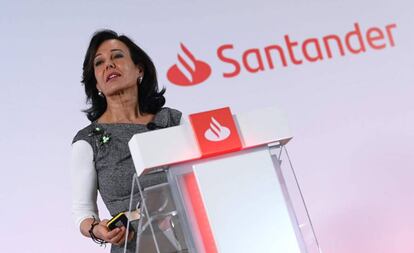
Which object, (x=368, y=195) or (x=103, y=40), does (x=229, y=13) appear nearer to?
(x=368, y=195)

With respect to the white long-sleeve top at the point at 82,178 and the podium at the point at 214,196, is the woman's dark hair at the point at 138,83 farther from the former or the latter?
the podium at the point at 214,196

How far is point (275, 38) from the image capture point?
11.3ft

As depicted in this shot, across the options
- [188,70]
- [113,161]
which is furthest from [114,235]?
[188,70]

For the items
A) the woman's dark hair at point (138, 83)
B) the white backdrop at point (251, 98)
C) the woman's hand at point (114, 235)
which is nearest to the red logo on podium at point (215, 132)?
the woman's hand at point (114, 235)

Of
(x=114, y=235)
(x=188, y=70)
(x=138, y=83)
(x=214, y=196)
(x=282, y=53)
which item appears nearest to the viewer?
(x=214, y=196)

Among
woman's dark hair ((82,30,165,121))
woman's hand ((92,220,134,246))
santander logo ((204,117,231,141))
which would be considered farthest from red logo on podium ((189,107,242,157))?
woman's dark hair ((82,30,165,121))

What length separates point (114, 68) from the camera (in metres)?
1.94

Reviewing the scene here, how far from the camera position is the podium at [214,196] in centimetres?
143

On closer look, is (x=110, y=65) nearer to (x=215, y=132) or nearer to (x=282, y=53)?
(x=215, y=132)

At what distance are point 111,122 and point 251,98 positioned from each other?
1.46 m

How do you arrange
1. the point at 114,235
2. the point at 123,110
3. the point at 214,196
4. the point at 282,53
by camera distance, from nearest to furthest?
the point at 214,196
the point at 114,235
the point at 123,110
the point at 282,53

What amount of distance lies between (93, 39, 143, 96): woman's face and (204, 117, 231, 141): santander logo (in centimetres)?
49

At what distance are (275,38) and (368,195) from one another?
894 mm

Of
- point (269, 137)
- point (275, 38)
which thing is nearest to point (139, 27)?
point (275, 38)
